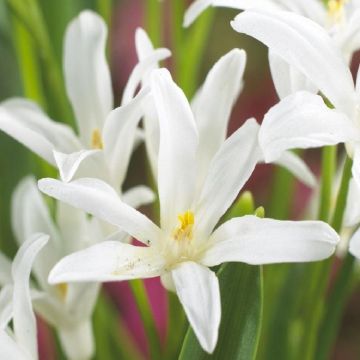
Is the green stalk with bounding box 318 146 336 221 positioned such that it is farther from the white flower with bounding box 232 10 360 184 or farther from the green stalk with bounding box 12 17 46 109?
the green stalk with bounding box 12 17 46 109

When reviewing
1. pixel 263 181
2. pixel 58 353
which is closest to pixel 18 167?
pixel 58 353

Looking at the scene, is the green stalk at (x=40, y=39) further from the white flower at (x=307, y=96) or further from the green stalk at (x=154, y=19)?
the white flower at (x=307, y=96)

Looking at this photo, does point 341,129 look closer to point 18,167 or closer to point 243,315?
point 243,315

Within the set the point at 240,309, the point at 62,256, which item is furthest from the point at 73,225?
the point at 240,309

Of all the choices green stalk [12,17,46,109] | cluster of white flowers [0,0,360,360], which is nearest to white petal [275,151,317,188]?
cluster of white flowers [0,0,360,360]

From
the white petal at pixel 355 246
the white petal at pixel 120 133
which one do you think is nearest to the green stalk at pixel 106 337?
the white petal at pixel 120 133
